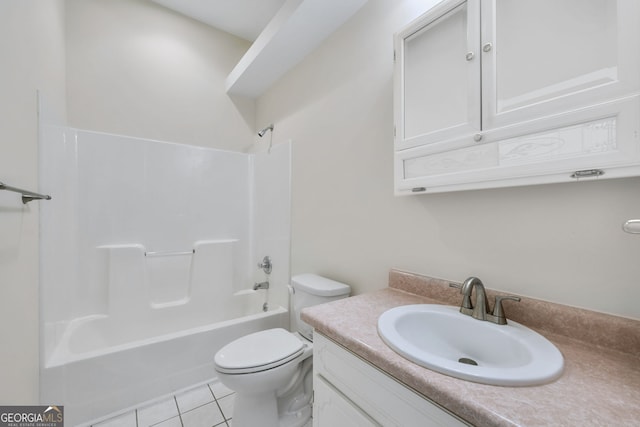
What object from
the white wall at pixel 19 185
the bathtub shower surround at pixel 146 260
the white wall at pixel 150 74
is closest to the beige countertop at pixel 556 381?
the white wall at pixel 19 185

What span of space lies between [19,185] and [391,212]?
1.65 meters

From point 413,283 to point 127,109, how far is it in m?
2.51

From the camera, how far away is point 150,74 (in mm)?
2129

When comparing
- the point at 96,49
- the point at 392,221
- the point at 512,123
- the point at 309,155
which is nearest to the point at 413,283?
the point at 392,221

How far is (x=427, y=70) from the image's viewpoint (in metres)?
1.01

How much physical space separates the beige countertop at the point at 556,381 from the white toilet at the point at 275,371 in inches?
19.7

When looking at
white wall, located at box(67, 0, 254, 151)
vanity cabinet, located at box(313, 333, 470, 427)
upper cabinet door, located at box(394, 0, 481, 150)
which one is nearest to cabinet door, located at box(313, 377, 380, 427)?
vanity cabinet, located at box(313, 333, 470, 427)

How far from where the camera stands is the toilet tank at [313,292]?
4.68 ft

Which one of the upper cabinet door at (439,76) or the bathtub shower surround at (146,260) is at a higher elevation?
the upper cabinet door at (439,76)

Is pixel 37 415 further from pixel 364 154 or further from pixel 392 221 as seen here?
pixel 364 154

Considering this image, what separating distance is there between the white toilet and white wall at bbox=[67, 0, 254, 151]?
71.9 inches

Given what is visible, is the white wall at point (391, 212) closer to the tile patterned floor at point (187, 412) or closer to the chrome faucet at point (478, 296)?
the chrome faucet at point (478, 296)

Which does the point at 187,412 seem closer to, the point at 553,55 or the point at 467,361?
the point at 467,361
